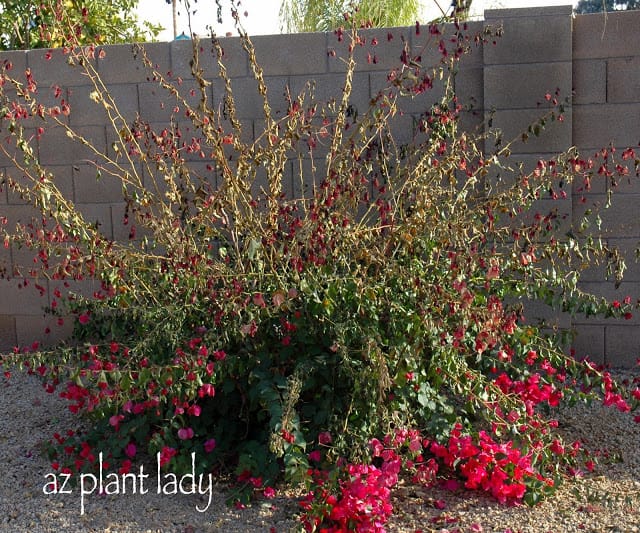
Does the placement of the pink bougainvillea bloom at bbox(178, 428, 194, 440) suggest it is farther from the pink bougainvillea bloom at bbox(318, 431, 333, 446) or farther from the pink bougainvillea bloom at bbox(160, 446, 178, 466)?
the pink bougainvillea bloom at bbox(318, 431, 333, 446)

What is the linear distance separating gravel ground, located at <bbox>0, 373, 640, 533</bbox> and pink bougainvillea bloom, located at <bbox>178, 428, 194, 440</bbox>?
20 cm

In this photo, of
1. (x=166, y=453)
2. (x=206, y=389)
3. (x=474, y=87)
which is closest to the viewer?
(x=206, y=389)

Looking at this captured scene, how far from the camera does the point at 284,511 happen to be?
9.55ft

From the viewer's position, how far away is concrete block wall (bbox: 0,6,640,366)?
4.12 m

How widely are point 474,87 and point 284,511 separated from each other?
229 centimetres

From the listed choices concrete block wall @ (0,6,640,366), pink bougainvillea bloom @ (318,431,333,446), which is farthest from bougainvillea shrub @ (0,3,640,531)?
concrete block wall @ (0,6,640,366)

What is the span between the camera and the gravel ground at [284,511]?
9.19ft

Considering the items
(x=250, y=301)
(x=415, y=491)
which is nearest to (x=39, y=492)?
(x=250, y=301)

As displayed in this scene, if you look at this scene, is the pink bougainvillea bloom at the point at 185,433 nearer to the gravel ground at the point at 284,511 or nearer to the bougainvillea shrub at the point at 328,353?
the bougainvillea shrub at the point at 328,353

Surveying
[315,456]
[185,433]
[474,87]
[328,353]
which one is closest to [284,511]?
[315,456]

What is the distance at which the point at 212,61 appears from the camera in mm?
4410

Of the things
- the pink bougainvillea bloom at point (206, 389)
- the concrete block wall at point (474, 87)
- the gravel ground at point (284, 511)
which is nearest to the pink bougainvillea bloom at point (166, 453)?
the gravel ground at point (284, 511)

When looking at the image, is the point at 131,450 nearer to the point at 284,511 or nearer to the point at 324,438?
the point at 284,511

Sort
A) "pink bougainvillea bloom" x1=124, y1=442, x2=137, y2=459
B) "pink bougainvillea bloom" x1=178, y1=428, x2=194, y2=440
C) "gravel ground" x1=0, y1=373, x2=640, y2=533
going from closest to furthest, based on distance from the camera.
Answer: "gravel ground" x1=0, y1=373, x2=640, y2=533, "pink bougainvillea bloom" x1=178, y1=428, x2=194, y2=440, "pink bougainvillea bloom" x1=124, y1=442, x2=137, y2=459
